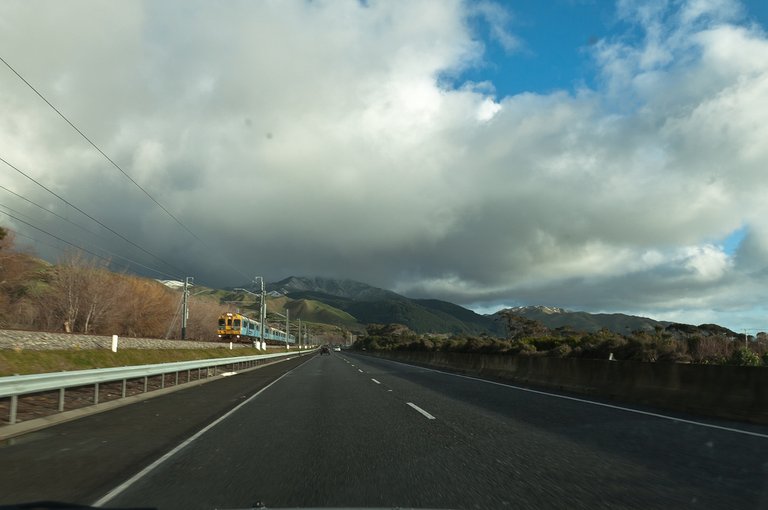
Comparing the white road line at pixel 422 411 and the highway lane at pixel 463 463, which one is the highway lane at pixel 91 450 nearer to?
the highway lane at pixel 463 463

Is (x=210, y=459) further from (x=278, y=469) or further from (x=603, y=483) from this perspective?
(x=603, y=483)

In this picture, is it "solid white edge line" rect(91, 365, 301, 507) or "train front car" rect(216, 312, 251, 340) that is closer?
"solid white edge line" rect(91, 365, 301, 507)

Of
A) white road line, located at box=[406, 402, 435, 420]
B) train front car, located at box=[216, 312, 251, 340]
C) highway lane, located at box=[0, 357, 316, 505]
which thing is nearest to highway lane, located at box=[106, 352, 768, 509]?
white road line, located at box=[406, 402, 435, 420]

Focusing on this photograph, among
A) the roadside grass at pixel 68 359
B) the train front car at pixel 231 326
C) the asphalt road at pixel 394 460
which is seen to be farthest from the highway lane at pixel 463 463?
the train front car at pixel 231 326

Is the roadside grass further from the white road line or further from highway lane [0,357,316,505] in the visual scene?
the white road line

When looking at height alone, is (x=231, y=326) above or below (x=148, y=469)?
above

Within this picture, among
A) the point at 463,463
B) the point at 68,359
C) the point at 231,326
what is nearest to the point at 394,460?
the point at 463,463

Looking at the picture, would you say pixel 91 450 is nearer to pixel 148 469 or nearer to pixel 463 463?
pixel 148 469

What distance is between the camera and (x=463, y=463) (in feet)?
22.3

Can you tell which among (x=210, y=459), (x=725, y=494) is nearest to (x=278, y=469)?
(x=210, y=459)

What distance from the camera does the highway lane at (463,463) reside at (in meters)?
5.27

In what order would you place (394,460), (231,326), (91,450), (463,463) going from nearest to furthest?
(463,463) < (394,460) < (91,450) < (231,326)

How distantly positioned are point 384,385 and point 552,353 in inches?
1027

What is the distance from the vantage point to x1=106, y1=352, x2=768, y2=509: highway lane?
5.27 meters
